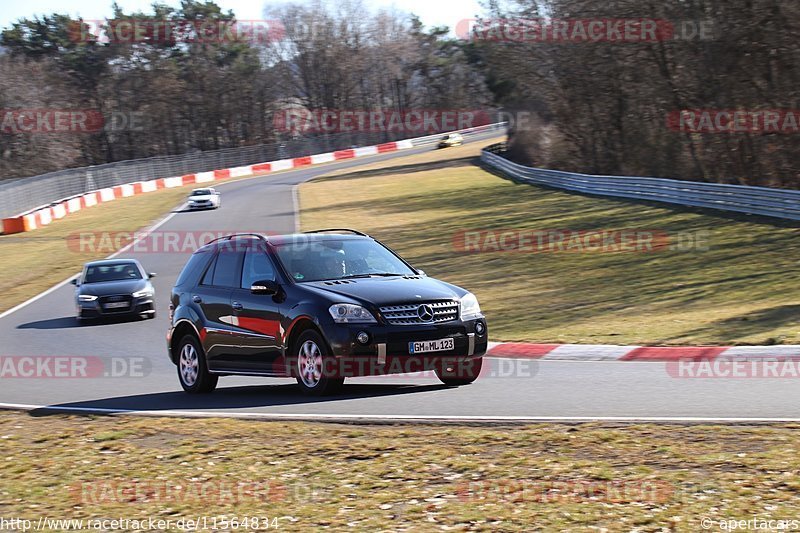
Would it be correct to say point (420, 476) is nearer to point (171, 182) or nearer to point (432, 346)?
point (432, 346)

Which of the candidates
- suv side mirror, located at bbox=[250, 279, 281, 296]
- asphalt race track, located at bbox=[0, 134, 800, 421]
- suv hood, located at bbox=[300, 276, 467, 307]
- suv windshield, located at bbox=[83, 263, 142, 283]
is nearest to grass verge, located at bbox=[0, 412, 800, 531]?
asphalt race track, located at bbox=[0, 134, 800, 421]

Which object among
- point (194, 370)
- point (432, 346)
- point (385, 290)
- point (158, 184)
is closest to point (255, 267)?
point (194, 370)

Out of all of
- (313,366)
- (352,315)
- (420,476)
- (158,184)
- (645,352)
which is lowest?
(645,352)

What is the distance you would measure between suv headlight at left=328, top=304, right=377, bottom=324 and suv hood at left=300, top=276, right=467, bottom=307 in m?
0.09

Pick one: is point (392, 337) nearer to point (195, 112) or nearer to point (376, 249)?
point (376, 249)

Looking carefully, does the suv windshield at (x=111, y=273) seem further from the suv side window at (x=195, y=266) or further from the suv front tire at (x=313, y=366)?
the suv front tire at (x=313, y=366)

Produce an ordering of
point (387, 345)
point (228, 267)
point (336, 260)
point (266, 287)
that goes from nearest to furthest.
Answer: point (387, 345) < point (266, 287) < point (336, 260) < point (228, 267)

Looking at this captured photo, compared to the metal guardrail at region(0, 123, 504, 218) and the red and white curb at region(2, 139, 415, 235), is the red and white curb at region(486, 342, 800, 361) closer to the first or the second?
the red and white curb at region(2, 139, 415, 235)

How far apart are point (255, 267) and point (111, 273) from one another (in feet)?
42.4

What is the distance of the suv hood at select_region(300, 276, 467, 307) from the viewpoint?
10805 mm

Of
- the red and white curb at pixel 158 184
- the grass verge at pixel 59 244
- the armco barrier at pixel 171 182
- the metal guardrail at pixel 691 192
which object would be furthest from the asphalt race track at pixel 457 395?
the armco barrier at pixel 171 182

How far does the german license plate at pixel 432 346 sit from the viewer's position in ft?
35.0

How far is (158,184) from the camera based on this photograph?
70.9 meters

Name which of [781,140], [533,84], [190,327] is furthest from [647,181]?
[190,327]
